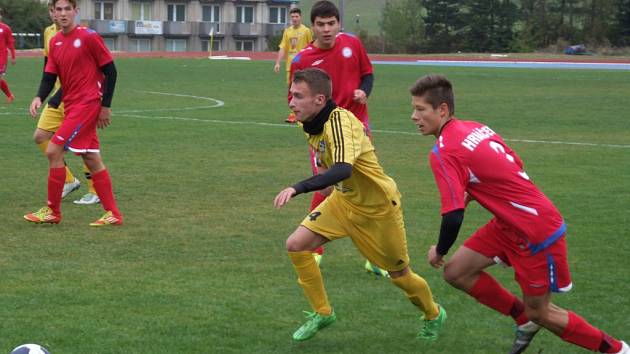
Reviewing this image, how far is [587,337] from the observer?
5.42m

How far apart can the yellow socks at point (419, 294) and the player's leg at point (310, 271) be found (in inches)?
18.1

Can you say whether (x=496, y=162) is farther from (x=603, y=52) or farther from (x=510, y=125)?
(x=603, y=52)

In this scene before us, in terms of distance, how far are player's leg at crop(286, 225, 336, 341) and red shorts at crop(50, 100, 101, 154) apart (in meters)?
3.88

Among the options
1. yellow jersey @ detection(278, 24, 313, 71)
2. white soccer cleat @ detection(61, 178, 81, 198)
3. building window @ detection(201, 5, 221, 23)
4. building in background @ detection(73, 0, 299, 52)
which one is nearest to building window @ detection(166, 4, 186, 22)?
building in background @ detection(73, 0, 299, 52)

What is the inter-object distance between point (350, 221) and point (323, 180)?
2.27ft

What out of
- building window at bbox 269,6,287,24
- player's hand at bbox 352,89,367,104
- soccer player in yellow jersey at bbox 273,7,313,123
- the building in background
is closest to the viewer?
player's hand at bbox 352,89,367,104

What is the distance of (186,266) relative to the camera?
7.91m

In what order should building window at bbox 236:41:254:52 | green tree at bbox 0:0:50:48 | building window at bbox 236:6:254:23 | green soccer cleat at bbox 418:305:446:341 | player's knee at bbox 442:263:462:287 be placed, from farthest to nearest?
1. building window at bbox 236:6:254:23
2. building window at bbox 236:41:254:52
3. green tree at bbox 0:0:50:48
4. green soccer cleat at bbox 418:305:446:341
5. player's knee at bbox 442:263:462:287

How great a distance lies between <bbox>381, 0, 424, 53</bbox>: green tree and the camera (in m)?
79.5

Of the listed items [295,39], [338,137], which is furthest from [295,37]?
[338,137]

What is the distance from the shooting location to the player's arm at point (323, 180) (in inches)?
212

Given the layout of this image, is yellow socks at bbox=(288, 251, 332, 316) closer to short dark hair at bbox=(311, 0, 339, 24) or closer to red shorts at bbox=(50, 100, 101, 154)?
short dark hair at bbox=(311, 0, 339, 24)

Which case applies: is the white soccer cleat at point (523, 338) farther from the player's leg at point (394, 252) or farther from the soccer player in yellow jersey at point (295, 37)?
A: the soccer player in yellow jersey at point (295, 37)

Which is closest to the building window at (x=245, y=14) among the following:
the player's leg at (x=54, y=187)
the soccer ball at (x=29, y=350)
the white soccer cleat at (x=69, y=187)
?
the white soccer cleat at (x=69, y=187)
